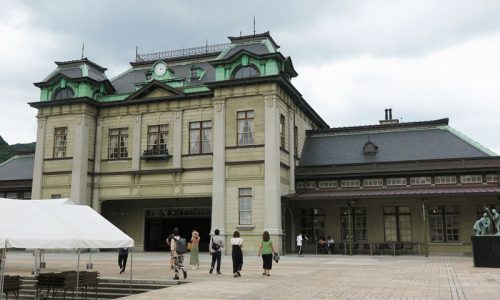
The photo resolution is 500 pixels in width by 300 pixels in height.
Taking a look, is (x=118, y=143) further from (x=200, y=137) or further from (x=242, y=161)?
(x=242, y=161)

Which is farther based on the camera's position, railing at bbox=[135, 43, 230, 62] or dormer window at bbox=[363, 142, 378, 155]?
railing at bbox=[135, 43, 230, 62]

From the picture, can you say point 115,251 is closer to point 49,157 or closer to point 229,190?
point 49,157

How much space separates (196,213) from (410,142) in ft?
50.2

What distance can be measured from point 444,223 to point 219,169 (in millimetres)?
13884

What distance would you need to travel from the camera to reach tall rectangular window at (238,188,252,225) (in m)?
30.1

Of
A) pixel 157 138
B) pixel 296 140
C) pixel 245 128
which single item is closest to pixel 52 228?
pixel 245 128

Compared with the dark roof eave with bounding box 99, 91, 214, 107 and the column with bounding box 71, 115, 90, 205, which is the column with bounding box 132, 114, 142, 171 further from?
the column with bounding box 71, 115, 90, 205

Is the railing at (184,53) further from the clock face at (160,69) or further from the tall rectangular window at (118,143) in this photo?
the tall rectangular window at (118,143)

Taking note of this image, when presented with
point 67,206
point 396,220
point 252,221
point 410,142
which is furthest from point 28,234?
point 410,142

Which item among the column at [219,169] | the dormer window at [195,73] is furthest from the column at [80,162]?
the column at [219,169]

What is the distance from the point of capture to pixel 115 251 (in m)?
35.4

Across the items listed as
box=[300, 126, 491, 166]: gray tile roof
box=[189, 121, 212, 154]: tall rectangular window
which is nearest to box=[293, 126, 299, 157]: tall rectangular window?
box=[300, 126, 491, 166]: gray tile roof

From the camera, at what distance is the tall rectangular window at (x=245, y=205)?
3012 centimetres

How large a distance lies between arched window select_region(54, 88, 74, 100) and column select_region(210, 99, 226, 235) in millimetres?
11317
